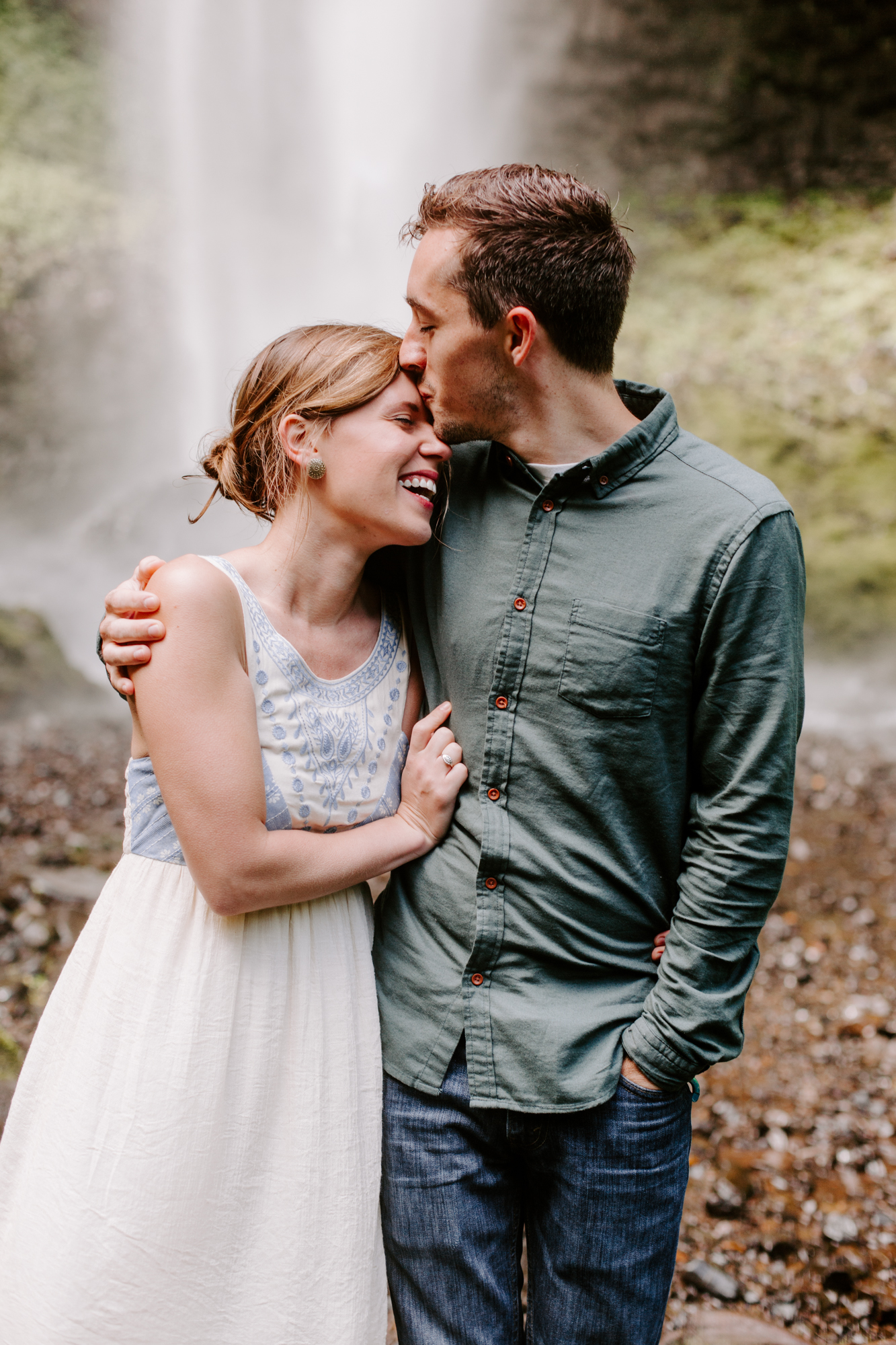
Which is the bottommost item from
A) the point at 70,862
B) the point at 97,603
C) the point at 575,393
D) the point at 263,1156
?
the point at 70,862

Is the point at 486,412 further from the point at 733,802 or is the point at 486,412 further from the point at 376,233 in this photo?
the point at 376,233

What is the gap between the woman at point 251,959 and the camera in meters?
1.53

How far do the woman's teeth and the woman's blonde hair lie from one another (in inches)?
6.5

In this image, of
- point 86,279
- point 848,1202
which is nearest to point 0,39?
point 86,279

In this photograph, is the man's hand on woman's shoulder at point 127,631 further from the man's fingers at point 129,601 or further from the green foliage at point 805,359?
the green foliage at point 805,359

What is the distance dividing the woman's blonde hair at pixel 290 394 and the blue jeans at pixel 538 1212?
117cm

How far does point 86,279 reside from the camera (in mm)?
8797

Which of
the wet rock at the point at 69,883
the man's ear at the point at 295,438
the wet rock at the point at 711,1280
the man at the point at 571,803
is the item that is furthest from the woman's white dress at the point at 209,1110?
the wet rock at the point at 69,883

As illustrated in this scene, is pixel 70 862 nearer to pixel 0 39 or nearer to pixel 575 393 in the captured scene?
pixel 575 393

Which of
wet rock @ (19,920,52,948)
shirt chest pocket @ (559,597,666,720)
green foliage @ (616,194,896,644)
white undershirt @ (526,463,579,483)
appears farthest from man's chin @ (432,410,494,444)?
green foliage @ (616,194,896,644)

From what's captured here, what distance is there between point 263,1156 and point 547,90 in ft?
34.6

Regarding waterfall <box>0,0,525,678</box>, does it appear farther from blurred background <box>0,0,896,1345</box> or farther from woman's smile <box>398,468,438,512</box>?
woman's smile <box>398,468,438,512</box>

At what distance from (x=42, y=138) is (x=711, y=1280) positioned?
9.95 meters

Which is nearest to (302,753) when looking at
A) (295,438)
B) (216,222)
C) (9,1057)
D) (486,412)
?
(295,438)
